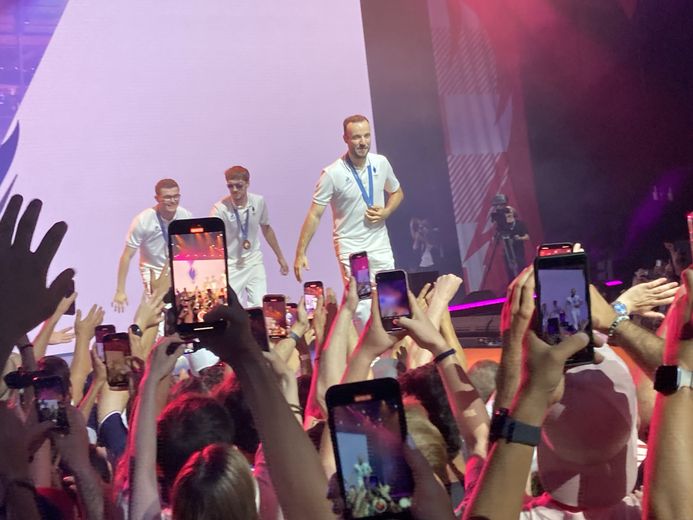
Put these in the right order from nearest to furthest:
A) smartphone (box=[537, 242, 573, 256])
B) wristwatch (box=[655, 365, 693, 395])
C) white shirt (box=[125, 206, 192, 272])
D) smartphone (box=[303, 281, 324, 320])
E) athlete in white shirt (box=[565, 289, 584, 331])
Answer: wristwatch (box=[655, 365, 693, 395]) < athlete in white shirt (box=[565, 289, 584, 331]) < smartphone (box=[537, 242, 573, 256]) < smartphone (box=[303, 281, 324, 320]) < white shirt (box=[125, 206, 192, 272])

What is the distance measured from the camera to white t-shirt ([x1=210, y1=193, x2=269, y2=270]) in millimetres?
6020

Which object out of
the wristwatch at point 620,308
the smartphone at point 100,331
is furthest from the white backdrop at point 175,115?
the wristwatch at point 620,308

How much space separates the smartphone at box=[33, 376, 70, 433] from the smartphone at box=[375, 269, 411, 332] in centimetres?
62

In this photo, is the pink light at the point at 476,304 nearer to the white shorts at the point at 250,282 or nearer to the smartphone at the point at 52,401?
the white shorts at the point at 250,282

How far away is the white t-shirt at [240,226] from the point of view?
6.02 m

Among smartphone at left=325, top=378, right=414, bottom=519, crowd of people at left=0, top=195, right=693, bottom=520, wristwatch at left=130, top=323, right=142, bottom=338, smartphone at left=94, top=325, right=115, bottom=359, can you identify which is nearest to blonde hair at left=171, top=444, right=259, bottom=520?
crowd of people at left=0, top=195, right=693, bottom=520

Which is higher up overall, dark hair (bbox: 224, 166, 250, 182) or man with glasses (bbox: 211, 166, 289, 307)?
dark hair (bbox: 224, 166, 250, 182)

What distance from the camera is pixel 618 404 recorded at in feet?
4.54

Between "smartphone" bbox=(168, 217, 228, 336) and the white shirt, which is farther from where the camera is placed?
the white shirt

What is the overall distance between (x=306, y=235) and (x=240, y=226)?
78 cm

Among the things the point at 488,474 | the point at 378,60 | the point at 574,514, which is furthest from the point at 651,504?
the point at 378,60

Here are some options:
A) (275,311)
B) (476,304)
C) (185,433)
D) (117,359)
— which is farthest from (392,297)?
(476,304)

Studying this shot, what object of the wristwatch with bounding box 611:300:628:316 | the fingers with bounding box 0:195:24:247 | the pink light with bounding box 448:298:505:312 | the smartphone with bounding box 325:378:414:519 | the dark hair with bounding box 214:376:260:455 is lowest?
the pink light with bounding box 448:298:505:312

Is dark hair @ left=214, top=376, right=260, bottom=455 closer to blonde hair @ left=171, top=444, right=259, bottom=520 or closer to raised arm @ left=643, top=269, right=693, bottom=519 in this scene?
blonde hair @ left=171, top=444, right=259, bottom=520
